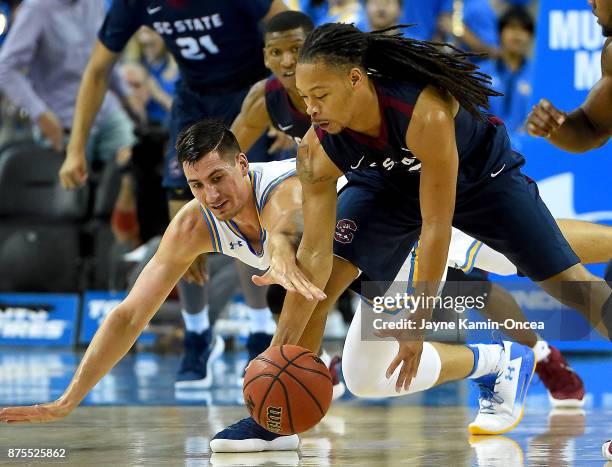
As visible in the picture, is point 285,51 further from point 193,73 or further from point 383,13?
point 383,13

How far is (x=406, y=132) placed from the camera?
4418 mm

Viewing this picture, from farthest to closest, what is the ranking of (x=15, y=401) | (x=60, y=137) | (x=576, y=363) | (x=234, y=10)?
(x=60, y=137), (x=576, y=363), (x=234, y=10), (x=15, y=401)

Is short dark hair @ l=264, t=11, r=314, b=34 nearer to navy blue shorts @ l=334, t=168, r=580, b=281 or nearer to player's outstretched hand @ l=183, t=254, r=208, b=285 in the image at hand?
player's outstretched hand @ l=183, t=254, r=208, b=285

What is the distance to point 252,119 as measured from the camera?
22.3 feet

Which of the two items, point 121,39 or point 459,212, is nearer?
point 459,212

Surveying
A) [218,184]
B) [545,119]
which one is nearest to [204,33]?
[218,184]

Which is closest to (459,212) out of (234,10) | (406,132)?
(406,132)

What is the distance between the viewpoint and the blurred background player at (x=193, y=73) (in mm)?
7340

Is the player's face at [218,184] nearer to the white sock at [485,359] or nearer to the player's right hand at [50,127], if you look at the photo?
the white sock at [485,359]

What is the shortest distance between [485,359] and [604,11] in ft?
5.47

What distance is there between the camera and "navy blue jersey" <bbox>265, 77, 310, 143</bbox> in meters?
6.59

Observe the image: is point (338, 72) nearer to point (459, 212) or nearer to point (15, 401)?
point (459, 212)

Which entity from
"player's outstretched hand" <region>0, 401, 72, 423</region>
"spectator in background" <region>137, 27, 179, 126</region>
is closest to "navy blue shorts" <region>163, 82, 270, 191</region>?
"player's outstretched hand" <region>0, 401, 72, 423</region>

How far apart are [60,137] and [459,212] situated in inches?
234
